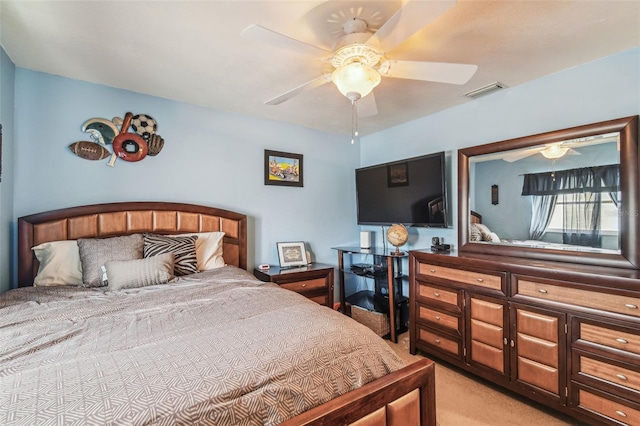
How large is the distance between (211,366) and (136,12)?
188cm

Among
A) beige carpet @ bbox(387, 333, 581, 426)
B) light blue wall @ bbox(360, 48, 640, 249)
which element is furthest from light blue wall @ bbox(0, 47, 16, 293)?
light blue wall @ bbox(360, 48, 640, 249)

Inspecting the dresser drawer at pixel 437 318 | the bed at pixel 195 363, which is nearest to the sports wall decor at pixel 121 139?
the bed at pixel 195 363

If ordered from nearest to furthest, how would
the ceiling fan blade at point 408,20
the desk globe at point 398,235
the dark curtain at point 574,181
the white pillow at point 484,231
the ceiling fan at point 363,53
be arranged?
the ceiling fan blade at point 408,20 → the ceiling fan at point 363,53 → the dark curtain at point 574,181 → the white pillow at point 484,231 → the desk globe at point 398,235

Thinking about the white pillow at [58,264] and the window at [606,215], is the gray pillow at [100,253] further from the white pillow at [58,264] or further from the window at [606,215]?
the window at [606,215]

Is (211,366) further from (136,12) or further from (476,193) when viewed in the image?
(476,193)

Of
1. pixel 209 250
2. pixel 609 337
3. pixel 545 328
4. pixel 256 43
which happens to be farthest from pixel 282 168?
pixel 609 337

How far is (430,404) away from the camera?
1.27 meters

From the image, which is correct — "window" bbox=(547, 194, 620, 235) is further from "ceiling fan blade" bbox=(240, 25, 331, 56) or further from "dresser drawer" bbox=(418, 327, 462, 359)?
"ceiling fan blade" bbox=(240, 25, 331, 56)

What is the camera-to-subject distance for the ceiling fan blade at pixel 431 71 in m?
1.58

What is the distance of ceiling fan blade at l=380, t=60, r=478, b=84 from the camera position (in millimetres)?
1576

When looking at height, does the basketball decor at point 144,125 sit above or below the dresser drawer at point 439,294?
above

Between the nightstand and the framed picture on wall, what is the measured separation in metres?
A: 1.04

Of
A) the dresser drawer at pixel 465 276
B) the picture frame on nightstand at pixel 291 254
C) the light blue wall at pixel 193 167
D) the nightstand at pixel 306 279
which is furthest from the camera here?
the picture frame on nightstand at pixel 291 254

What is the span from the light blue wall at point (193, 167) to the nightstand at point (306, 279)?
1.22 feet
